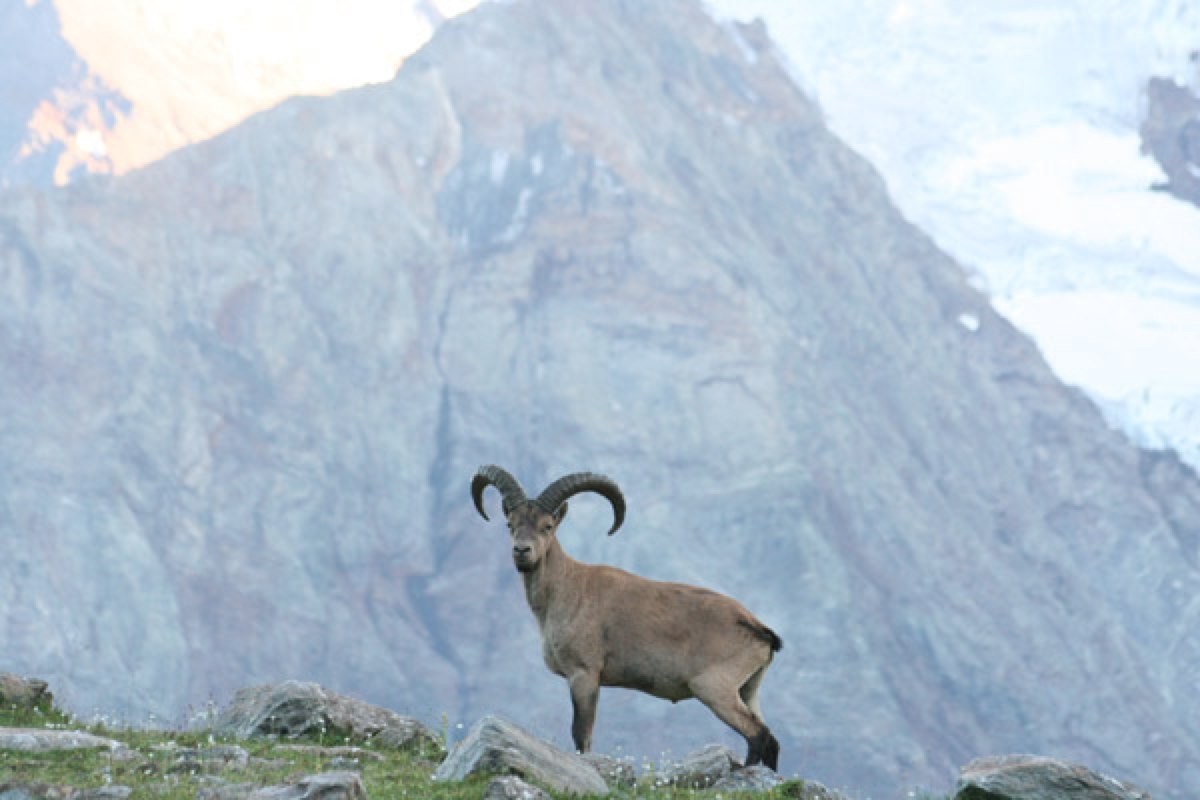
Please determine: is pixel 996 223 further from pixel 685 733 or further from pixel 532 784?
pixel 532 784

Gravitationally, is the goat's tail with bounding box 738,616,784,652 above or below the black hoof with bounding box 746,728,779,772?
above

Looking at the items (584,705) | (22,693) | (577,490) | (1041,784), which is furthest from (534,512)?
(1041,784)

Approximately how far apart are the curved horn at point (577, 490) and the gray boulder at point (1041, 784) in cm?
556

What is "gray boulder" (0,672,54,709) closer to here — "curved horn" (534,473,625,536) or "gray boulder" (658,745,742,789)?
"curved horn" (534,473,625,536)

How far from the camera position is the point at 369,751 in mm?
17188

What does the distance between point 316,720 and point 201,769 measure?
3239 millimetres

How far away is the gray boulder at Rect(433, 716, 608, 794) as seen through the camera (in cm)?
1490

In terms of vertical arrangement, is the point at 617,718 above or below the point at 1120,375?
below

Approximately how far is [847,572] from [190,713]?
18327 centimetres

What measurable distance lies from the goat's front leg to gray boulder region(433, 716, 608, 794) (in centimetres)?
318

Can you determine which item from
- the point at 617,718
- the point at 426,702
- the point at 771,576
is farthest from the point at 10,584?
the point at 771,576

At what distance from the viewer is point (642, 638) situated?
1923 centimetres

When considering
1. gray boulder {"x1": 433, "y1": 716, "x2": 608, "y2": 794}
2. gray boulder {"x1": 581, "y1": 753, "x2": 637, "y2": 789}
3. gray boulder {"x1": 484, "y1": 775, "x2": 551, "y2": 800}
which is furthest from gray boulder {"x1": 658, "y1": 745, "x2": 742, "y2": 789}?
gray boulder {"x1": 484, "y1": 775, "x2": 551, "y2": 800}

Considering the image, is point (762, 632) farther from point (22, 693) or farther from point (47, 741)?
point (22, 693)
